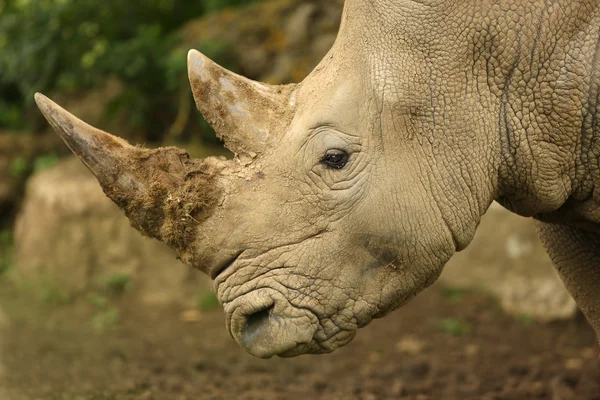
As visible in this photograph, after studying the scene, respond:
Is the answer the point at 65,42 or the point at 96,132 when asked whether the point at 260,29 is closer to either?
the point at 65,42

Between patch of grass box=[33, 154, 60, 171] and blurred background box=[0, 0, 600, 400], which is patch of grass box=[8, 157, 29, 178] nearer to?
blurred background box=[0, 0, 600, 400]

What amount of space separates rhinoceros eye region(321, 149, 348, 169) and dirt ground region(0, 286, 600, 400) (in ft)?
8.07

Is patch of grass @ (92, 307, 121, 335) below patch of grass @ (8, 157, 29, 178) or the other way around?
below

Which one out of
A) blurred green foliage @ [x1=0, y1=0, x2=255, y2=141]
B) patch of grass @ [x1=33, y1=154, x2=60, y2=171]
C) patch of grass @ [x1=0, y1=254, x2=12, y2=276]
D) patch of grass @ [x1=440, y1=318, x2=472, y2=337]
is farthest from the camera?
patch of grass @ [x1=0, y1=254, x2=12, y2=276]

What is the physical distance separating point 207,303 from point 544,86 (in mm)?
5590

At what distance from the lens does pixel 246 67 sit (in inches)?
384

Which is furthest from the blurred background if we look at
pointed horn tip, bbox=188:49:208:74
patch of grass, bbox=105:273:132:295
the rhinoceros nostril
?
pointed horn tip, bbox=188:49:208:74

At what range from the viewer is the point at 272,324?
3.82m

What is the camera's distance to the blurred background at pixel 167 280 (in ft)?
21.0

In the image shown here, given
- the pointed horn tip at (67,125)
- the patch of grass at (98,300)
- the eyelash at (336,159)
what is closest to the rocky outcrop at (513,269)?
the patch of grass at (98,300)

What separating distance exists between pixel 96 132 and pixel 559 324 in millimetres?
5319

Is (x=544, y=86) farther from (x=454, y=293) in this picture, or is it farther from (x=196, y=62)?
(x=454, y=293)

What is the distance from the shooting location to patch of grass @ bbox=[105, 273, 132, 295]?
9.34 metres

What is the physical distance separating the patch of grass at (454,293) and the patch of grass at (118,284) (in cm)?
334
